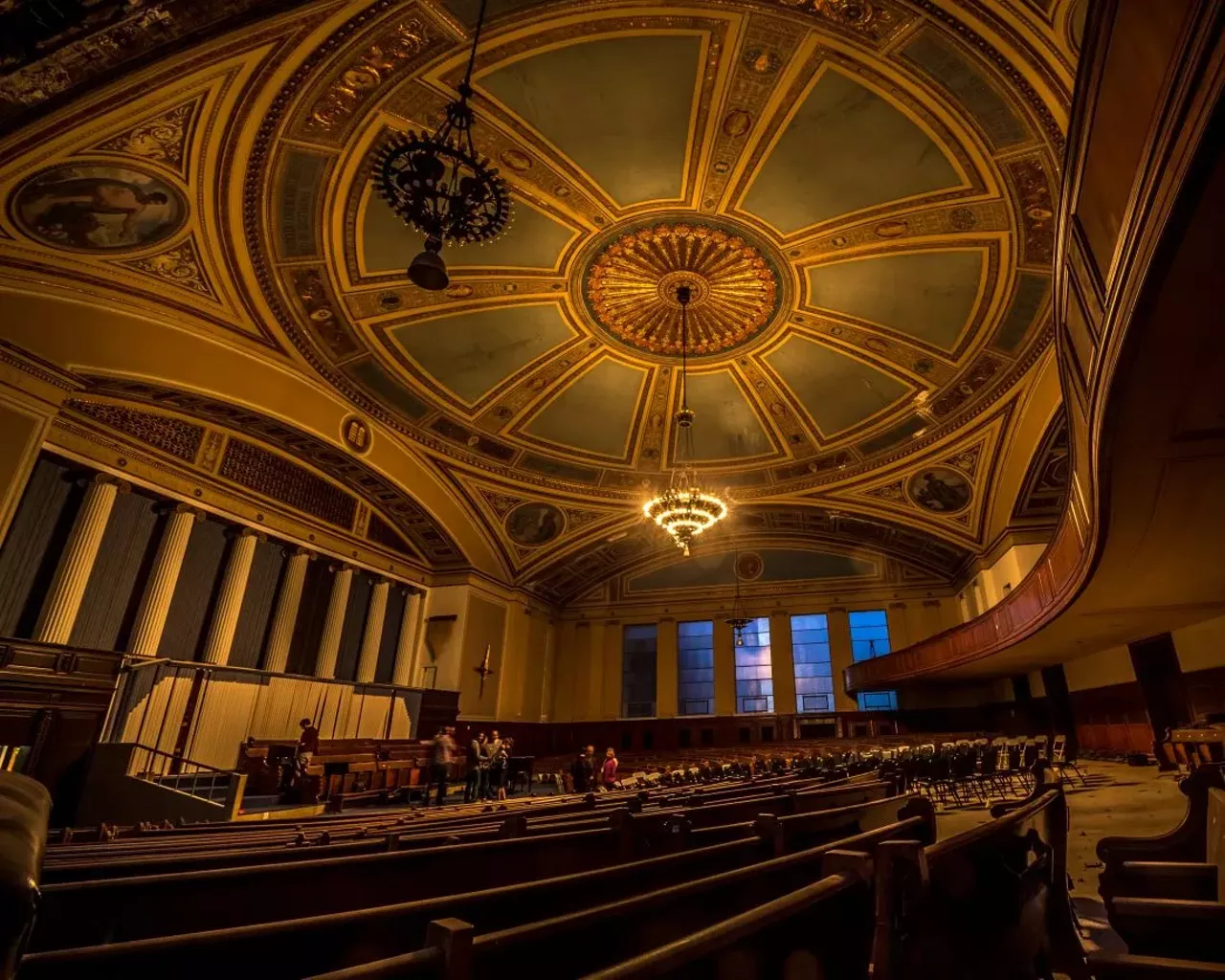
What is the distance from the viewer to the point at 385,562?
45.0 ft

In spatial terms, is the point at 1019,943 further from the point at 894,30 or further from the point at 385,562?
the point at 385,562

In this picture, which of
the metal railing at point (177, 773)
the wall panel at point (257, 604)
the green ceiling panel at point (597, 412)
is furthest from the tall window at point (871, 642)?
the metal railing at point (177, 773)

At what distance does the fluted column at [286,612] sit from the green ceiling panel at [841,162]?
9906mm

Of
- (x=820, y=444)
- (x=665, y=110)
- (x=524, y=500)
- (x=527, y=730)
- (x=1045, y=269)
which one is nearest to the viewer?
(x=665, y=110)

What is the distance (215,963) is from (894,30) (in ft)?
27.1

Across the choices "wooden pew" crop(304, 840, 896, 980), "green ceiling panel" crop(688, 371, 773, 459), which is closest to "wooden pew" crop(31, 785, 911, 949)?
"wooden pew" crop(304, 840, 896, 980)

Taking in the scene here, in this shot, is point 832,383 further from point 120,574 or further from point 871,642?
point 120,574

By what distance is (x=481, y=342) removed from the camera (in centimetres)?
1105

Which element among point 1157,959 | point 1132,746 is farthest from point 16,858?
point 1132,746

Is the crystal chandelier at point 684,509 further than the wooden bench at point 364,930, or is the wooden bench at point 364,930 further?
the crystal chandelier at point 684,509

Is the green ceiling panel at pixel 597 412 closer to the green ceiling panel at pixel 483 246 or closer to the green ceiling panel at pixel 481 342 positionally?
the green ceiling panel at pixel 481 342

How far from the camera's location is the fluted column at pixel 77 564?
798 centimetres

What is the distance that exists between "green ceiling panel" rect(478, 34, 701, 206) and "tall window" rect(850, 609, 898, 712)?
43.6 ft

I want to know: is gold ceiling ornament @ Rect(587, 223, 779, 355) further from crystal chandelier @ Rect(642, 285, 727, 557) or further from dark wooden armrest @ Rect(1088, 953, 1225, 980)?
dark wooden armrest @ Rect(1088, 953, 1225, 980)
